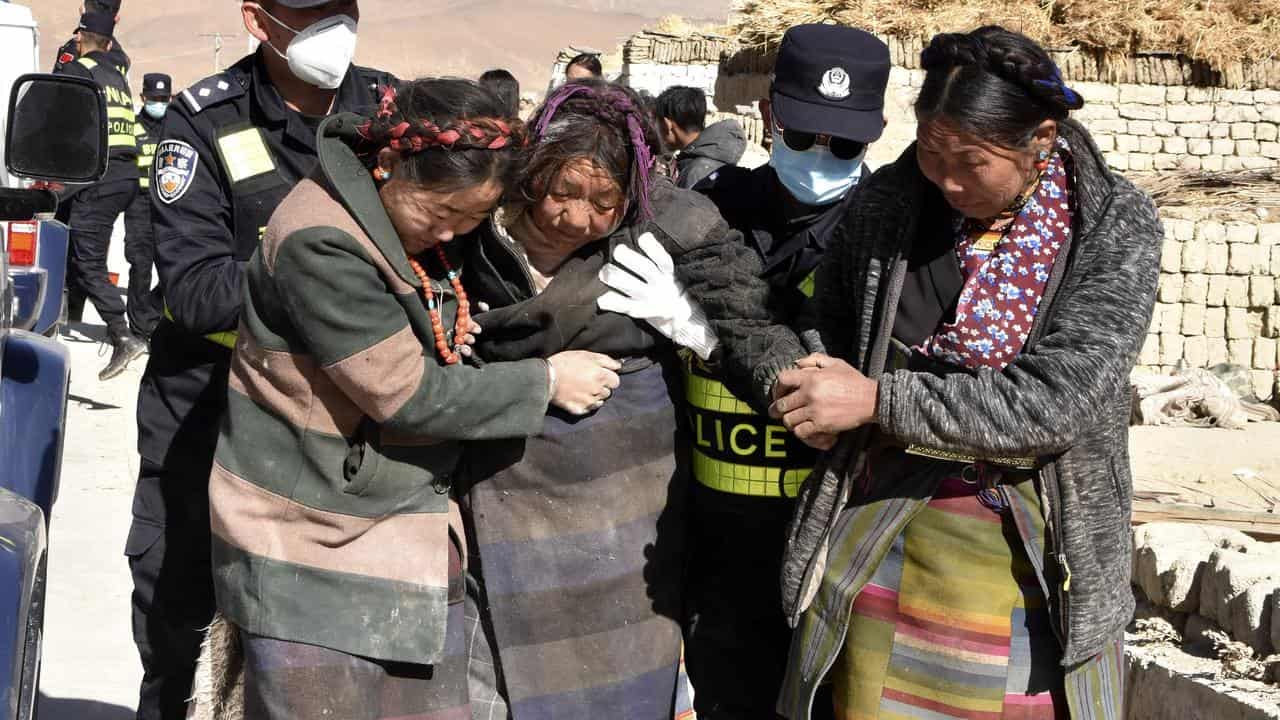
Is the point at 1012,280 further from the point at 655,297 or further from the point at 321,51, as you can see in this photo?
the point at 321,51

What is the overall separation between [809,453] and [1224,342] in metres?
9.38

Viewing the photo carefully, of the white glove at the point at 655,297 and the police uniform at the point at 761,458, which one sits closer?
the white glove at the point at 655,297

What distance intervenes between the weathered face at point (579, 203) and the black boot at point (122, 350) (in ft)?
26.1

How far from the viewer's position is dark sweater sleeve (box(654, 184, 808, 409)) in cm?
273

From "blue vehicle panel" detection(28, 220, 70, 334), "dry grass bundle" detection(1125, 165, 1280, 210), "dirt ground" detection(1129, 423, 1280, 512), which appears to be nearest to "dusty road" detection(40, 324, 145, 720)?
"blue vehicle panel" detection(28, 220, 70, 334)

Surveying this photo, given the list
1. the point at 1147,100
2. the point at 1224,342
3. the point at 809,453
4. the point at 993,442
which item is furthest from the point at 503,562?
the point at 1147,100

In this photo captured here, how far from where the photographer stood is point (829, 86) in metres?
2.91

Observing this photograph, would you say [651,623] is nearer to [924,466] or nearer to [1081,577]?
[924,466]

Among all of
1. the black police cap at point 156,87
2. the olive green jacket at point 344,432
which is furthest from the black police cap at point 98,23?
the olive green jacket at point 344,432

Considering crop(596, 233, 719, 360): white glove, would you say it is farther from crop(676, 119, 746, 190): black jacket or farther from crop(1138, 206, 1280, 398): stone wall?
crop(1138, 206, 1280, 398): stone wall

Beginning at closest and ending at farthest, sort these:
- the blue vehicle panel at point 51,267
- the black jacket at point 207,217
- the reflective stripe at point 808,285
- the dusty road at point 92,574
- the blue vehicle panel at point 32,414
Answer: the reflective stripe at point 808,285 → the black jacket at point 207,217 → the blue vehicle panel at point 32,414 → the blue vehicle panel at point 51,267 → the dusty road at point 92,574

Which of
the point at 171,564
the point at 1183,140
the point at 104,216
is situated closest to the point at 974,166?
the point at 171,564

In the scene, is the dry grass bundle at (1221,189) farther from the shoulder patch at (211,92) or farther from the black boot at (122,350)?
the shoulder patch at (211,92)

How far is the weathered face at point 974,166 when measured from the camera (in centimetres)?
223
